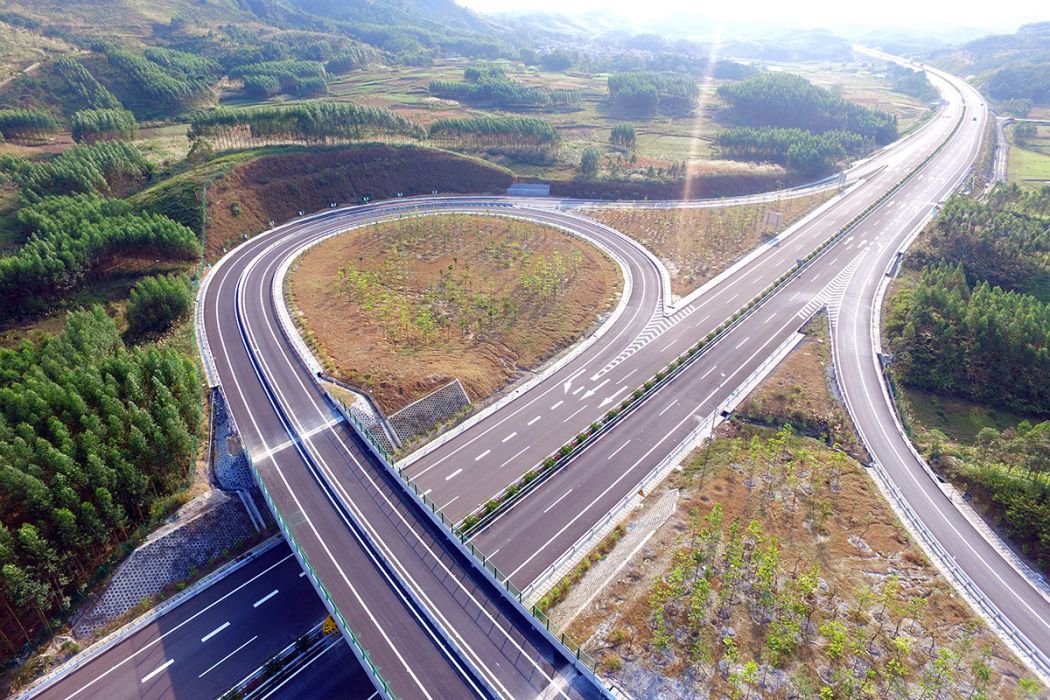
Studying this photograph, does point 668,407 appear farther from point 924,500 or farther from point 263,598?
point 263,598

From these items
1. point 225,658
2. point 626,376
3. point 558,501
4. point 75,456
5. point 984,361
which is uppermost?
point 75,456

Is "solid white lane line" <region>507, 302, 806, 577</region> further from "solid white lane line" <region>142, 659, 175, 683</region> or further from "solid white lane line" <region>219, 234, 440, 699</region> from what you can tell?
"solid white lane line" <region>142, 659, 175, 683</region>

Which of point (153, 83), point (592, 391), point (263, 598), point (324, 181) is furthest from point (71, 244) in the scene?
point (153, 83)

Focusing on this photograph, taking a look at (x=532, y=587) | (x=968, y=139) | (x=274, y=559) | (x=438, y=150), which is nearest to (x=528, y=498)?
(x=532, y=587)

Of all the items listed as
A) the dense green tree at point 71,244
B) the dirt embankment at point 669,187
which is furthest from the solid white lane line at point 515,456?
the dirt embankment at point 669,187

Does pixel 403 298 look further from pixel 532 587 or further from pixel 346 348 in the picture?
pixel 532 587
